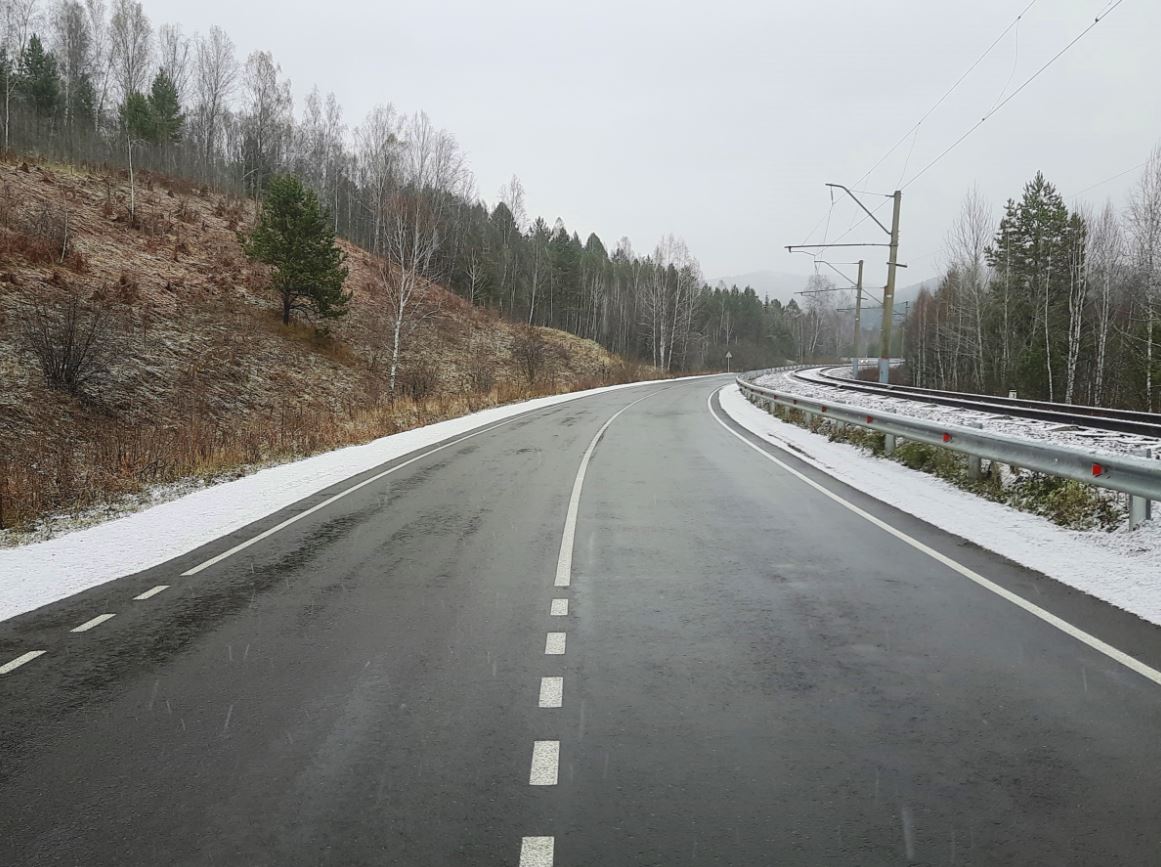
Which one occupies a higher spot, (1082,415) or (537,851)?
(1082,415)

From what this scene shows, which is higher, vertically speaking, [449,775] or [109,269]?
[109,269]

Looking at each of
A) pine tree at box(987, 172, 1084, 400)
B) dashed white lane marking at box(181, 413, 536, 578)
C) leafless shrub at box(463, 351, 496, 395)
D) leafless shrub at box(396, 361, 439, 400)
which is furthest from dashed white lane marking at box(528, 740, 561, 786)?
pine tree at box(987, 172, 1084, 400)

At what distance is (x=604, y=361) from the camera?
202 feet

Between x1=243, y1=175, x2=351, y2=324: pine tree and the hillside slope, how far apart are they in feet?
7.20

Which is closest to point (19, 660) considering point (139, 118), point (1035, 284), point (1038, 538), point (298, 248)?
point (1038, 538)

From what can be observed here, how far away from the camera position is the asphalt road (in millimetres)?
2559

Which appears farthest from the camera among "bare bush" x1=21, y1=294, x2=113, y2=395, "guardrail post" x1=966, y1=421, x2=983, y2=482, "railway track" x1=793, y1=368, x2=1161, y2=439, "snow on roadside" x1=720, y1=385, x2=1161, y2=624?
"bare bush" x1=21, y1=294, x2=113, y2=395

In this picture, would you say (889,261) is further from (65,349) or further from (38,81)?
(38,81)

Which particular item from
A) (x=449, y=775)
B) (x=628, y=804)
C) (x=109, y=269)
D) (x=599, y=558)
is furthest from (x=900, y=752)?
(x=109, y=269)

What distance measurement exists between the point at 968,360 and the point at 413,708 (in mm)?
73589

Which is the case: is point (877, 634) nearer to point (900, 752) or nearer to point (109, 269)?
point (900, 752)

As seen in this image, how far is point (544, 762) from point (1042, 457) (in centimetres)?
752

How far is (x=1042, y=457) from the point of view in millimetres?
7898

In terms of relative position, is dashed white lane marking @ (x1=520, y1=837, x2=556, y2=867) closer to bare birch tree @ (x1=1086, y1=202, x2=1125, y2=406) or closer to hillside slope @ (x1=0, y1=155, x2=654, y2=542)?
hillside slope @ (x1=0, y1=155, x2=654, y2=542)
